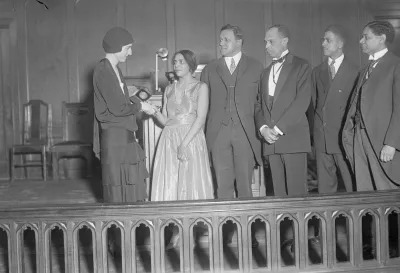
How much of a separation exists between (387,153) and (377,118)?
25 centimetres

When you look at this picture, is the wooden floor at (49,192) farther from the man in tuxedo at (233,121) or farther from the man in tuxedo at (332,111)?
the man in tuxedo at (332,111)

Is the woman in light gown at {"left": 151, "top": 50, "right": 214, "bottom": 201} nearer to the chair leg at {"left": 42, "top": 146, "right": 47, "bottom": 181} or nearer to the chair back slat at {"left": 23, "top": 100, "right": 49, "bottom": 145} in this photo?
the chair leg at {"left": 42, "top": 146, "right": 47, "bottom": 181}

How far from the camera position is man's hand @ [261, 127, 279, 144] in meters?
3.96

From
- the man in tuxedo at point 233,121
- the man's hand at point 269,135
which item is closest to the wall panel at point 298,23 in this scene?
the man in tuxedo at point 233,121

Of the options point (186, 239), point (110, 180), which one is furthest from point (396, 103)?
point (110, 180)

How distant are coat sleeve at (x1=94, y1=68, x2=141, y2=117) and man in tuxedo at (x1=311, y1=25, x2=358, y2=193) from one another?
59.8 inches

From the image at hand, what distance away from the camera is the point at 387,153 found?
3.51m

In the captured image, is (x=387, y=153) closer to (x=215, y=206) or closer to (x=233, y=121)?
(x=233, y=121)

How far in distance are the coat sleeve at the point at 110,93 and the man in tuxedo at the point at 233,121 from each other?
0.79m

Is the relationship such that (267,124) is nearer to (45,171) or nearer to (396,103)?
(396,103)

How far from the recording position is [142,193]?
12.6 feet

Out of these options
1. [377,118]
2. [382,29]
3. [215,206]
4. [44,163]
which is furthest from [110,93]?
[44,163]

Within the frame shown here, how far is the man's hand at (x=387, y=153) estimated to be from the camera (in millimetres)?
3498

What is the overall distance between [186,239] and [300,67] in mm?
1872
